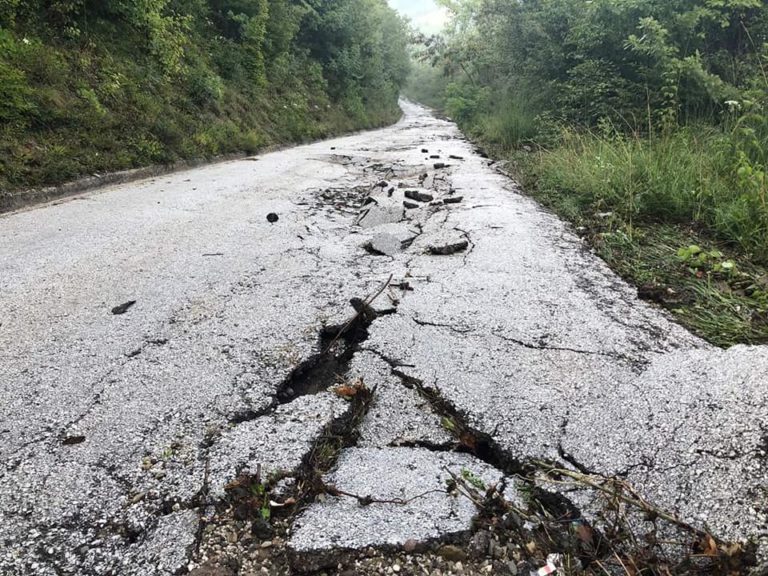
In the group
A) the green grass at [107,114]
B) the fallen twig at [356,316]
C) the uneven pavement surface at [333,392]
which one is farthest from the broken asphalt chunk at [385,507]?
the green grass at [107,114]

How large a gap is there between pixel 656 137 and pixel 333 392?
4.97 meters

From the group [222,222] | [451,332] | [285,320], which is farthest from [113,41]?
[451,332]

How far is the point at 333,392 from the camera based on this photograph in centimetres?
192

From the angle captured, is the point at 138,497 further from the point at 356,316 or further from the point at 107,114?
the point at 107,114

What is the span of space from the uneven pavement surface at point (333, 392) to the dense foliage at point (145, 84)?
3058 millimetres

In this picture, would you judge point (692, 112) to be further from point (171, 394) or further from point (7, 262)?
point (7, 262)

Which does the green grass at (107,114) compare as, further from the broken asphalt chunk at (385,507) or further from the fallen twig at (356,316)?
the broken asphalt chunk at (385,507)

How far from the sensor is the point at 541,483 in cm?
147

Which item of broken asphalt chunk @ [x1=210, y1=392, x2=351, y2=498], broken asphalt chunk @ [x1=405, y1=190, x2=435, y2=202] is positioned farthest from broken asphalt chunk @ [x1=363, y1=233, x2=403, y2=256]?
broken asphalt chunk @ [x1=210, y1=392, x2=351, y2=498]

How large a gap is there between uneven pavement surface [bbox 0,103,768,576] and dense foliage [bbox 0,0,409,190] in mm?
3058

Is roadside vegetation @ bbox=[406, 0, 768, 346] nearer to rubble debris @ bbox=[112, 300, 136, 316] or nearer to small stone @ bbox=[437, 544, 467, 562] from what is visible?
small stone @ bbox=[437, 544, 467, 562]

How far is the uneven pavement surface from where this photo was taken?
137cm

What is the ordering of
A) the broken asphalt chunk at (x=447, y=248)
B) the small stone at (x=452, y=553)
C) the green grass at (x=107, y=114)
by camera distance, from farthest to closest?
the green grass at (x=107, y=114) → the broken asphalt chunk at (x=447, y=248) → the small stone at (x=452, y=553)

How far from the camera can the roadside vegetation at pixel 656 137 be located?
9.54ft
